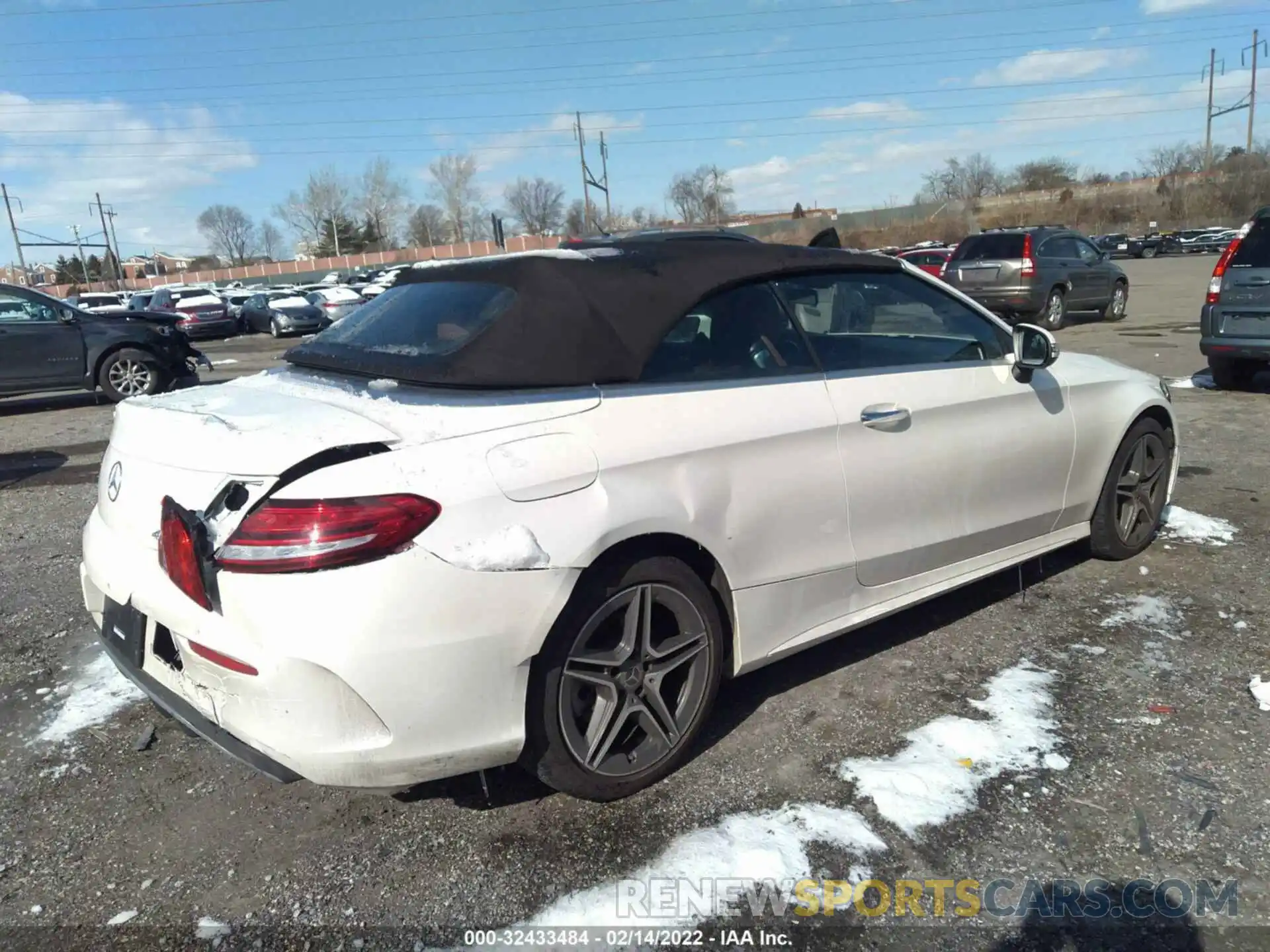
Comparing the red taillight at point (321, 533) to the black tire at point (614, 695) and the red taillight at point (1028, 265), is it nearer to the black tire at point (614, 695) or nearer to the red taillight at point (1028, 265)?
the black tire at point (614, 695)

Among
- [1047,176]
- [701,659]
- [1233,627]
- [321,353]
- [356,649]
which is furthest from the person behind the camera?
[1047,176]

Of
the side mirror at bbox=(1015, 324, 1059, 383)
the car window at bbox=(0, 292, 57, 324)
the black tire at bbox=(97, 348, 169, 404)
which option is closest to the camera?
the side mirror at bbox=(1015, 324, 1059, 383)

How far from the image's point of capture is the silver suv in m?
15.4

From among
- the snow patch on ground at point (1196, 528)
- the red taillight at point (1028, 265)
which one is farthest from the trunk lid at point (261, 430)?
the red taillight at point (1028, 265)

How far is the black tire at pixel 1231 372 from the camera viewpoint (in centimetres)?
913

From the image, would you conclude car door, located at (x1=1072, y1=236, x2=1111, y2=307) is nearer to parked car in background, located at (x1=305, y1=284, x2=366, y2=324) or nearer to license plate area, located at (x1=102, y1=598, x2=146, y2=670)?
license plate area, located at (x1=102, y1=598, x2=146, y2=670)

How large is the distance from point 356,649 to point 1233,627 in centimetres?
355

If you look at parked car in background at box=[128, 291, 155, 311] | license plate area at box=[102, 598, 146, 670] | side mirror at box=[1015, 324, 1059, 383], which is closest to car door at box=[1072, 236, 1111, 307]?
side mirror at box=[1015, 324, 1059, 383]

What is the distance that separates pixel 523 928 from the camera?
2223 millimetres

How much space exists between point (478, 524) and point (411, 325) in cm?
107

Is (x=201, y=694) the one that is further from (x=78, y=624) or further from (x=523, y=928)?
(x=78, y=624)

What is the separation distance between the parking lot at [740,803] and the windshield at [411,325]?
1.38 metres

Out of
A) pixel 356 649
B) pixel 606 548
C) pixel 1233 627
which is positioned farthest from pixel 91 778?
pixel 1233 627

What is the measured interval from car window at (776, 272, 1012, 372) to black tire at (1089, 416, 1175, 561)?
102 centimetres
